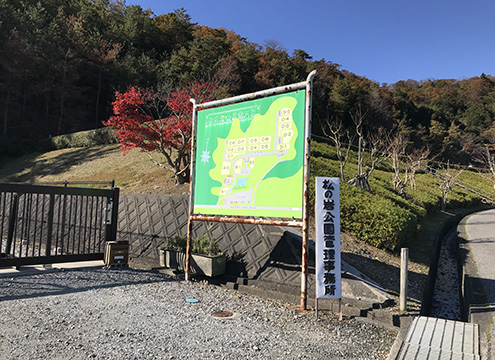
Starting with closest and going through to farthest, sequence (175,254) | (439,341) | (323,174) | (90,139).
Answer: (439,341) < (175,254) < (323,174) < (90,139)

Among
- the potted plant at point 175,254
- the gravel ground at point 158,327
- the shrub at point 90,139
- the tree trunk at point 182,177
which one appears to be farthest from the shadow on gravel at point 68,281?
the shrub at point 90,139

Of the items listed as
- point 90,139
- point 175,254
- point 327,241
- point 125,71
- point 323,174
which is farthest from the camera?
point 125,71

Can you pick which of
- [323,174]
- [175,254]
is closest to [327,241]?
[175,254]

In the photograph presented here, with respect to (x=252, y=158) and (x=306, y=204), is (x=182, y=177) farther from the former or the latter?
(x=306, y=204)

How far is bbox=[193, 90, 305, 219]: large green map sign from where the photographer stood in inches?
193

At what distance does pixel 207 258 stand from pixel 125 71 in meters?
29.5

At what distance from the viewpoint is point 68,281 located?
544 centimetres

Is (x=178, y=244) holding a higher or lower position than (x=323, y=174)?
lower

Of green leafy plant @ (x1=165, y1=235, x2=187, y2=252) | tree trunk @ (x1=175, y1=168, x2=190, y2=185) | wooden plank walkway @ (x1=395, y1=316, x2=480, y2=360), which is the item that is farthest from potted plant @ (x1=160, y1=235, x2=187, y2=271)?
tree trunk @ (x1=175, y1=168, x2=190, y2=185)

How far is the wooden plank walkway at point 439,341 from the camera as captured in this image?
3.22 meters

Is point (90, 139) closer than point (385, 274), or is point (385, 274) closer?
point (385, 274)

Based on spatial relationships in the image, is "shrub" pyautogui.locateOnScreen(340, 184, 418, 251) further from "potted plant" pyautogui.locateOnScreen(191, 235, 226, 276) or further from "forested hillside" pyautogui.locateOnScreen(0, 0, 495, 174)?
"forested hillside" pyautogui.locateOnScreen(0, 0, 495, 174)

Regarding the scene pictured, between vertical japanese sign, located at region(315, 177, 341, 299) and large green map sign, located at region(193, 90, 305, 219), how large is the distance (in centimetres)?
37

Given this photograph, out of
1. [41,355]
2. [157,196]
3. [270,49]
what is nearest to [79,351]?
[41,355]
